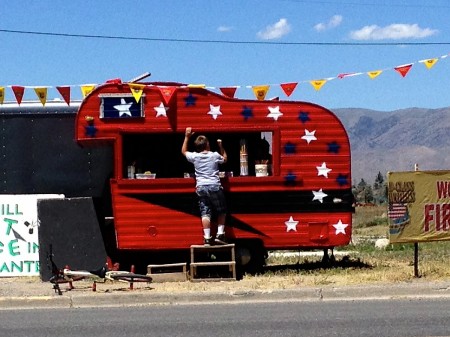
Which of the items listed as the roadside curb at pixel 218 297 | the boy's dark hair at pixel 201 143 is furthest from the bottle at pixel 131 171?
the roadside curb at pixel 218 297

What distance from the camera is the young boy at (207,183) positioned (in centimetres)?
1294

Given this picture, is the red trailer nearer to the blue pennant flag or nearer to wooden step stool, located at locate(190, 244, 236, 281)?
the blue pennant flag

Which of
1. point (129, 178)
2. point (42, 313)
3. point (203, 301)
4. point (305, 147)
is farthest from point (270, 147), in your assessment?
point (42, 313)

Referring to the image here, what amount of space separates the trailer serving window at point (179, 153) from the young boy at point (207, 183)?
0.51 meters

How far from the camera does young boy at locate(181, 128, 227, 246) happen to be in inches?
509

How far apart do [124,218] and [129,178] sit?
1.99 feet

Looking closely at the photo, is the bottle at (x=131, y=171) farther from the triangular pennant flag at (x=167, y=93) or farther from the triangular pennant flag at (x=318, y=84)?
the triangular pennant flag at (x=318, y=84)

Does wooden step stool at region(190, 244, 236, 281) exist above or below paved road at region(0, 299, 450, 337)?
above

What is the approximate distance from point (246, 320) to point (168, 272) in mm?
3726

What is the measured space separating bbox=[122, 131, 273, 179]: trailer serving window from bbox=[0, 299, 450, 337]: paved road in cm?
286

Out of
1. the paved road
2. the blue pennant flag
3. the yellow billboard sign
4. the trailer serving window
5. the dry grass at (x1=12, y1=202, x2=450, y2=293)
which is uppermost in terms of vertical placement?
the blue pennant flag

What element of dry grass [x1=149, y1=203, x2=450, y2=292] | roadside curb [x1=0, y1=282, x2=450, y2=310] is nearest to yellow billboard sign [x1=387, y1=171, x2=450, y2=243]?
dry grass [x1=149, y1=203, x2=450, y2=292]

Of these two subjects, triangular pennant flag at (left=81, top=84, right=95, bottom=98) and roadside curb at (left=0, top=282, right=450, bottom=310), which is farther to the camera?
triangular pennant flag at (left=81, top=84, right=95, bottom=98)

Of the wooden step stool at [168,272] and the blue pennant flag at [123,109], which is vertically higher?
the blue pennant flag at [123,109]
